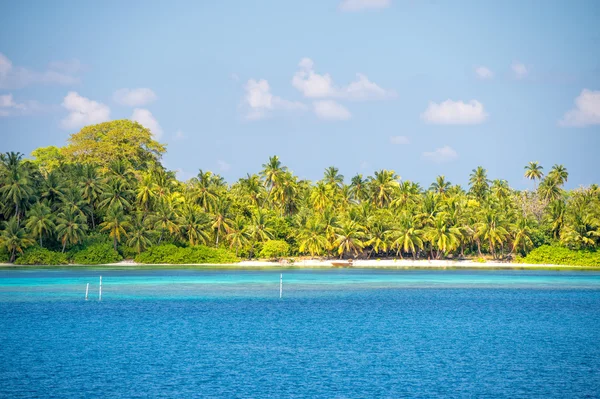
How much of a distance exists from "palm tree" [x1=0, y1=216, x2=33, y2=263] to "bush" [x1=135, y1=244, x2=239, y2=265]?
1766 centimetres

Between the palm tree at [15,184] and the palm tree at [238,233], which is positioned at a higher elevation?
the palm tree at [15,184]

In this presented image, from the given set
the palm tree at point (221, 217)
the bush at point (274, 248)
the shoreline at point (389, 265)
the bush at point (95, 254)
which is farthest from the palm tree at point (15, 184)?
the bush at point (274, 248)

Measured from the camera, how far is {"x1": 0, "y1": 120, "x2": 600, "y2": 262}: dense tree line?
107188 mm

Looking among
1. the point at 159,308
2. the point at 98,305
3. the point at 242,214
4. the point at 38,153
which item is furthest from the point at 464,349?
the point at 38,153

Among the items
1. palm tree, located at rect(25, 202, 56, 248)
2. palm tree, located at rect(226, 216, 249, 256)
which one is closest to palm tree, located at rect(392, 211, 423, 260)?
palm tree, located at rect(226, 216, 249, 256)

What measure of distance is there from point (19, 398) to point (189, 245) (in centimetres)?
9401

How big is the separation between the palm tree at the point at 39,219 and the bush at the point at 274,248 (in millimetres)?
33889

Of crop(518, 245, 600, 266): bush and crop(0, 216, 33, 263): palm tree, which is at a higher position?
crop(0, 216, 33, 263): palm tree

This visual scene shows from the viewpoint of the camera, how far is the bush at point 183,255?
11450 centimetres

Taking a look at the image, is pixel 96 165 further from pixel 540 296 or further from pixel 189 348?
pixel 189 348

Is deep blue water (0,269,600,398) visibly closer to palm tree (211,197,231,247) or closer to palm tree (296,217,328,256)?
palm tree (211,197,231,247)

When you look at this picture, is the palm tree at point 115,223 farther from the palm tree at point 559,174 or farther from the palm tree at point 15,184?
the palm tree at point 559,174

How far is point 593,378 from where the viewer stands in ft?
94.7

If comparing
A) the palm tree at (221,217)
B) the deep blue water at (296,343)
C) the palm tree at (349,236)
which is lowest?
the deep blue water at (296,343)
